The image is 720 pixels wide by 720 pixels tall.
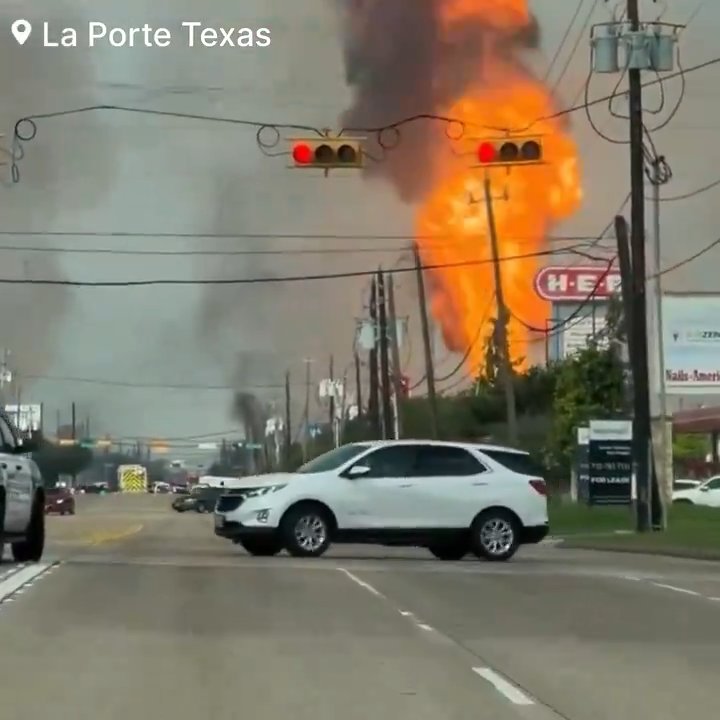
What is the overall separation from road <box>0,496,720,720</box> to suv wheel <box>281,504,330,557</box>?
2456 mm

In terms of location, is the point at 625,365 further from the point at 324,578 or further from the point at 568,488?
the point at 324,578

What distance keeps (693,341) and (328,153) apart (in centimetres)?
4198

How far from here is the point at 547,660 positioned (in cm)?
1511

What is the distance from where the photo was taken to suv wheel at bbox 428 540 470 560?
106 feet

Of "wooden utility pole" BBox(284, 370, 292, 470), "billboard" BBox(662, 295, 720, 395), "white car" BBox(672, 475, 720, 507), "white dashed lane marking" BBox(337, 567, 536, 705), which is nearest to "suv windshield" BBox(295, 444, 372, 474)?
"white dashed lane marking" BBox(337, 567, 536, 705)

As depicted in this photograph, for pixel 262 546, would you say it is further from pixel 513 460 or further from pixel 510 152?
pixel 510 152

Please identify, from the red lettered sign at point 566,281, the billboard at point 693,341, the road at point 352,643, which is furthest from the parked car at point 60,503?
the road at point 352,643

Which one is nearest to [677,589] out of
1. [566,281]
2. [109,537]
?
[109,537]

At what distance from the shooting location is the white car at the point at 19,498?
84.5 feet

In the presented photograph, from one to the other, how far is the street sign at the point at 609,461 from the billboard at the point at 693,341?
1937 centimetres

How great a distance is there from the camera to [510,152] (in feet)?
94.3

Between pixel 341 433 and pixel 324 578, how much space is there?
305 feet

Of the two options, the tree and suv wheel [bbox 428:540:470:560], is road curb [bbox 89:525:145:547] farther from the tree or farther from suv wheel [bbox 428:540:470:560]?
the tree

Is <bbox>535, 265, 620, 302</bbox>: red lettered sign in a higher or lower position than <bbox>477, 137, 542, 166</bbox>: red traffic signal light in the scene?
higher
